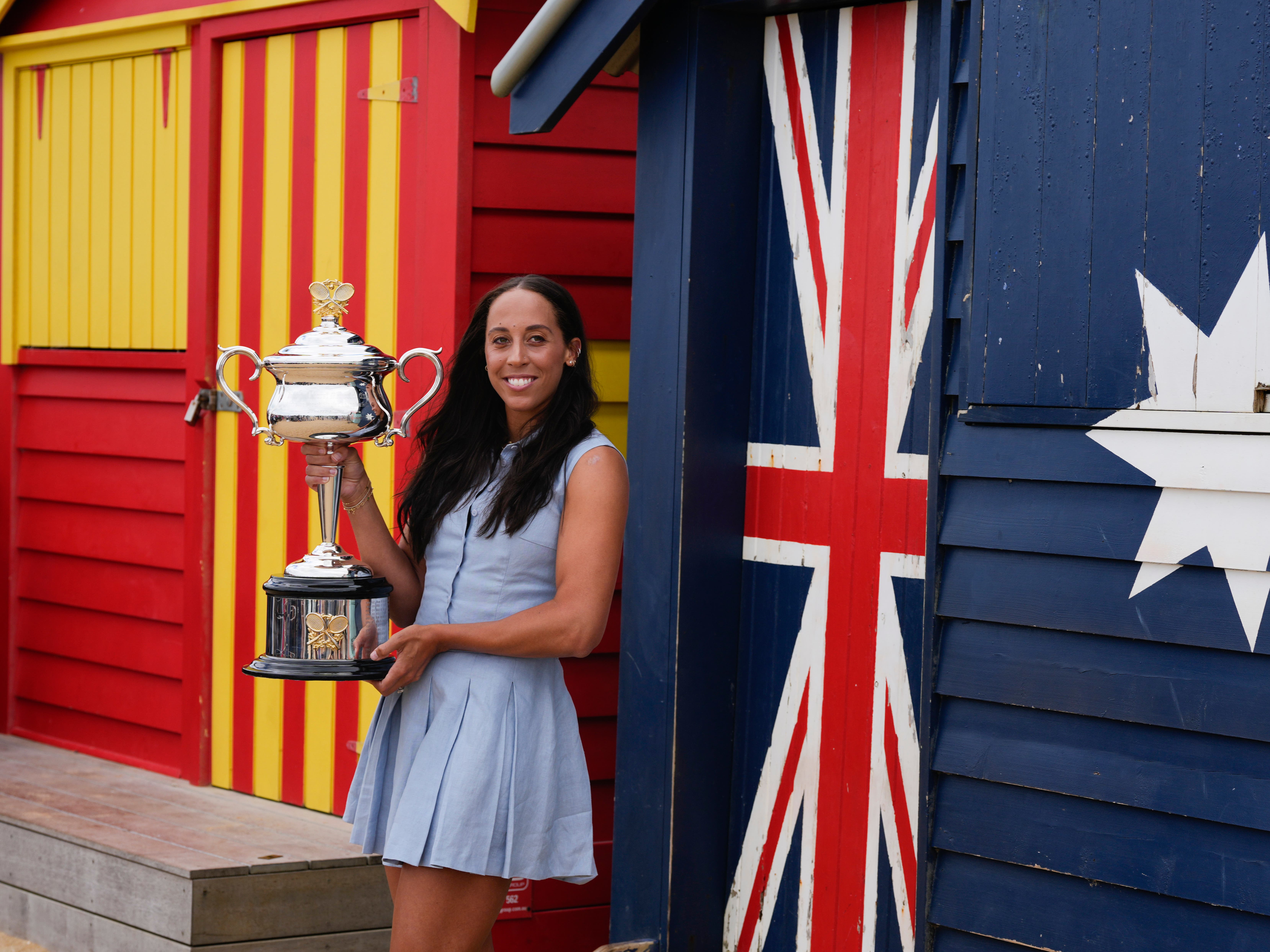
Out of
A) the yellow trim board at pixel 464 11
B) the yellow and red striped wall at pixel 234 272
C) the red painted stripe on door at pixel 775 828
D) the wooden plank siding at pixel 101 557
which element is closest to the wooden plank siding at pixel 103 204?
the yellow and red striped wall at pixel 234 272

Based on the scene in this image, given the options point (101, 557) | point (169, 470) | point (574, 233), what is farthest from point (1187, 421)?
point (101, 557)

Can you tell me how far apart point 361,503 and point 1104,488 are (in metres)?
1.40

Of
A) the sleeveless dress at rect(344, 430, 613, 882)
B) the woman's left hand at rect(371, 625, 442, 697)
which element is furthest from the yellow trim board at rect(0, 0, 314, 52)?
the woman's left hand at rect(371, 625, 442, 697)

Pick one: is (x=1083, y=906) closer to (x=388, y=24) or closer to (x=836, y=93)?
(x=836, y=93)

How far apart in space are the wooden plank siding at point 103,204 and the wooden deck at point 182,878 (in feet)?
4.97

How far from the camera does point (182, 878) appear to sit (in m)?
3.64

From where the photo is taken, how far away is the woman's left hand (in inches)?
99.3

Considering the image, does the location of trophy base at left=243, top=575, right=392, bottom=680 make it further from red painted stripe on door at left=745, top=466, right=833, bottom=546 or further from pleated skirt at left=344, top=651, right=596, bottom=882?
red painted stripe on door at left=745, top=466, right=833, bottom=546

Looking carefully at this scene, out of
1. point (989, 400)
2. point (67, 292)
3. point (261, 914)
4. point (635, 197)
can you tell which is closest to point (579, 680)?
point (261, 914)

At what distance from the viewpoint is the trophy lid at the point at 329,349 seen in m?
2.70

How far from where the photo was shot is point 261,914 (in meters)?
3.71

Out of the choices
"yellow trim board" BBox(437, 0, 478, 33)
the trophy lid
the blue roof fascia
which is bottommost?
the trophy lid

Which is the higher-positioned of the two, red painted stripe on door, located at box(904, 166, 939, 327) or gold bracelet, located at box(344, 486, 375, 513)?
red painted stripe on door, located at box(904, 166, 939, 327)

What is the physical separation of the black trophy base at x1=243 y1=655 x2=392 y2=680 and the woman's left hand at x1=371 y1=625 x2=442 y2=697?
3 cm
